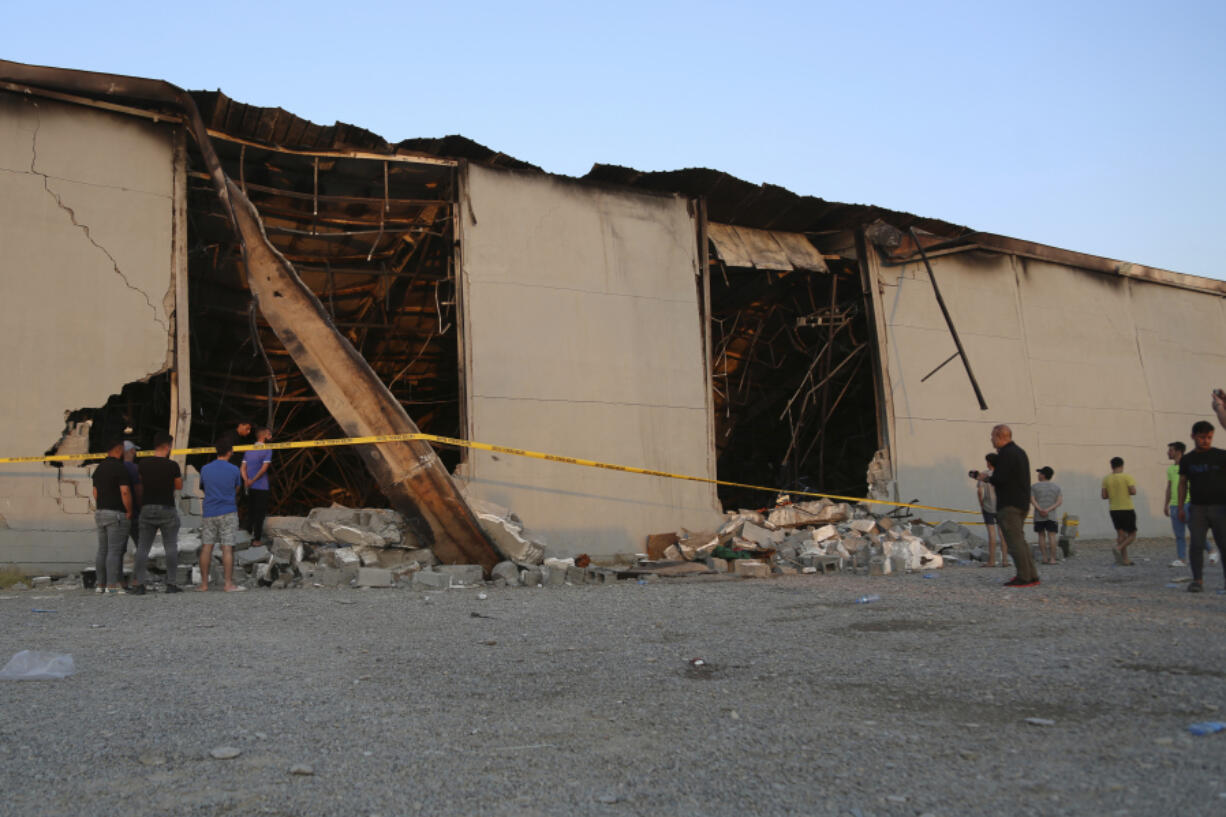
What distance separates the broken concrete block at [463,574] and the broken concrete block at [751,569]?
2.89 metres

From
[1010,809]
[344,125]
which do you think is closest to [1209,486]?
[1010,809]

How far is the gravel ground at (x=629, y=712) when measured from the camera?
2936 mm

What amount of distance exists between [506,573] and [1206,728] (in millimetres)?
7261

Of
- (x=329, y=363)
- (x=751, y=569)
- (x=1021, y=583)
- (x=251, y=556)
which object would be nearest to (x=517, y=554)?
(x=751, y=569)

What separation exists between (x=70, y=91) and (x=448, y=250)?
15.2 feet

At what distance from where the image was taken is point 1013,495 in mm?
8836

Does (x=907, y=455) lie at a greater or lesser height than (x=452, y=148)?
lesser

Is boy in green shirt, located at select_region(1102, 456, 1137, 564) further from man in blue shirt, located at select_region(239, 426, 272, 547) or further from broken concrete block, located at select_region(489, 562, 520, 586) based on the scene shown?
man in blue shirt, located at select_region(239, 426, 272, 547)

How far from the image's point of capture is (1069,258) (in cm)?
1712

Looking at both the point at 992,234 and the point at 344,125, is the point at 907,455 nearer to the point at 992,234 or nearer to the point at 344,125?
the point at 992,234

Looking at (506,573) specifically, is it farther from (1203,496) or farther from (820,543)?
(1203,496)

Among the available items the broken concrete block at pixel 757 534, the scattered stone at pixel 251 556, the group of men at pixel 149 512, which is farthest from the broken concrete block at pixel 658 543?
the group of men at pixel 149 512

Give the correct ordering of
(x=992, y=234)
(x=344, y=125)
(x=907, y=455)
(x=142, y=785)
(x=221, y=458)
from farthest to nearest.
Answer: (x=992, y=234), (x=907, y=455), (x=344, y=125), (x=221, y=458), (x=142, y=785)

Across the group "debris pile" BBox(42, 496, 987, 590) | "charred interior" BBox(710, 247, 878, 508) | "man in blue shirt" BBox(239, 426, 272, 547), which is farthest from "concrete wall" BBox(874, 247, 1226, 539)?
"man in blue shirt" BBox(239, 426, 272, 547)
